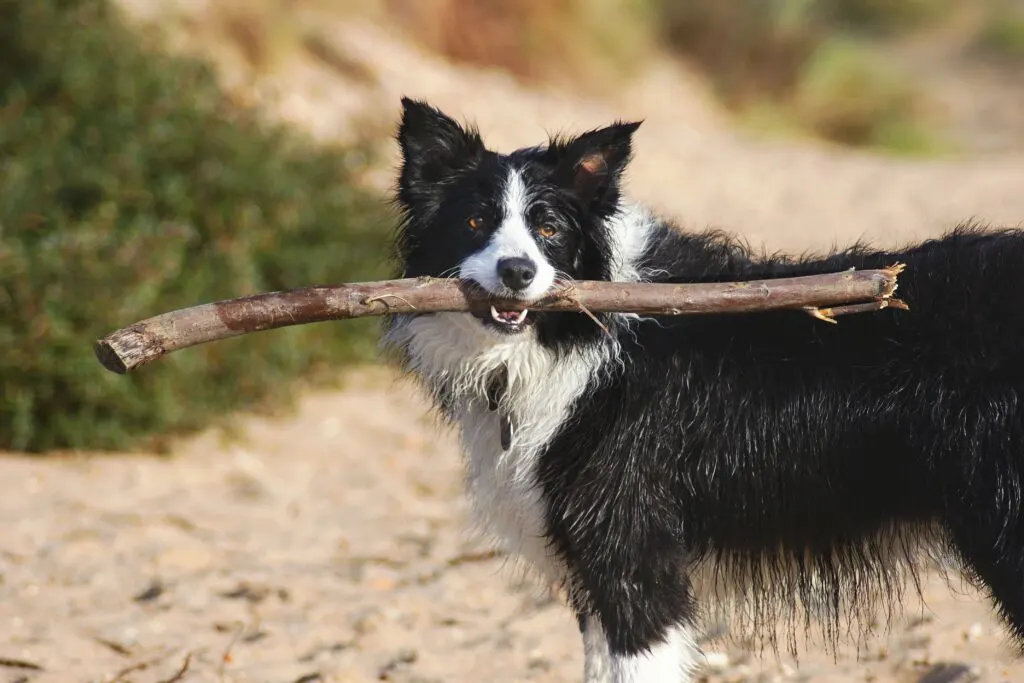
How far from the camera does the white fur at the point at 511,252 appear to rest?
3432 mm

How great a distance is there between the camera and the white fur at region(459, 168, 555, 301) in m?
3.43

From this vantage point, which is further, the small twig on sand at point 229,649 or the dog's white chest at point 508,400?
the small twig on sand at point 229,649

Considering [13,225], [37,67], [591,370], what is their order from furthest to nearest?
[37,67]
[13,225]
[591,370]

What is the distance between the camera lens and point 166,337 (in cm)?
322

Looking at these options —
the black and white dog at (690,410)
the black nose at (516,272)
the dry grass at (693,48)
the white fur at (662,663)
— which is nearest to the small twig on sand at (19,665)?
the black and white dog at (690,410)

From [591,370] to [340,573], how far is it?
2.48 m

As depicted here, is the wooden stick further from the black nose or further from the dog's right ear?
the dog's right ear

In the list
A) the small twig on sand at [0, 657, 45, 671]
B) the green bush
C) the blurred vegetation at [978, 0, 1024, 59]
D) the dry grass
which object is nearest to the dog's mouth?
the small twig on sand at [0, 657, 45, 671]

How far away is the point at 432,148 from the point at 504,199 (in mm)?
334

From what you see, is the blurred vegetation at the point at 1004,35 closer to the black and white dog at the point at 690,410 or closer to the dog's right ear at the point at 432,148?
the black and white dog at the point at 690,410

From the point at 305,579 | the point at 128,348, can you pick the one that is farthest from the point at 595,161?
the point at 305,579

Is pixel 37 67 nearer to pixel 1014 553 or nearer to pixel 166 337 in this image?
pixel 166 337

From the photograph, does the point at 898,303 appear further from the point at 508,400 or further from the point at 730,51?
the point at 730,51

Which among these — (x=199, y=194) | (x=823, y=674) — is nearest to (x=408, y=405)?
(x=199, y=194)
